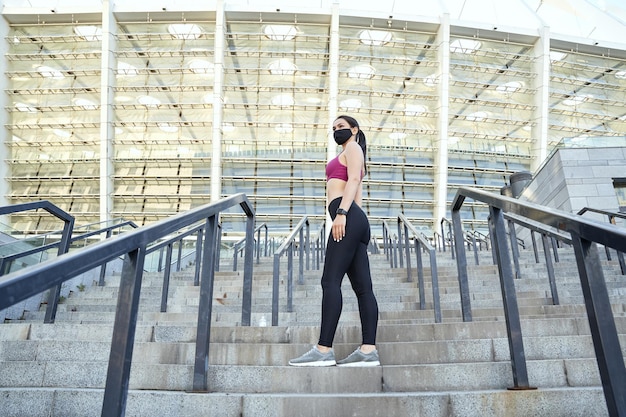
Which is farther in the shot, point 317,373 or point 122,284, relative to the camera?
point 317,373

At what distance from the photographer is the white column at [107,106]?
25.7 m

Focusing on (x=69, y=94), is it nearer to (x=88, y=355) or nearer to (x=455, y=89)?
(x=455, y=89)

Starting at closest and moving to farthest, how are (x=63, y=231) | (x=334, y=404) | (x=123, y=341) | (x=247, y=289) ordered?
(x=123, y=341), (x=334, y=404), (x=247, y=289), (x=63, y=231)

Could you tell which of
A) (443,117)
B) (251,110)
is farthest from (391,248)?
(251,110)

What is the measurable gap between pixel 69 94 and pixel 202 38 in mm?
9117

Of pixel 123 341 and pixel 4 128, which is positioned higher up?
pixel 4 128

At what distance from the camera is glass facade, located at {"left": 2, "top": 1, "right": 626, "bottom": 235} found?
2703 cm

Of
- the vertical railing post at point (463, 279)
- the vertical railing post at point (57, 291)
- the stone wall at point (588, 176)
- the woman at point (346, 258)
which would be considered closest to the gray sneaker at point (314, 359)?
the woman at point (346, 258)

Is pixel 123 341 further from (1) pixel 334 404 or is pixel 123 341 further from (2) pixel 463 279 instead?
(2) pixel 463 279

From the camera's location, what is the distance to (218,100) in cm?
2531

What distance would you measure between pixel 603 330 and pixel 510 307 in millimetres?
739

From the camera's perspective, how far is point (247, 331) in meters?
2.68

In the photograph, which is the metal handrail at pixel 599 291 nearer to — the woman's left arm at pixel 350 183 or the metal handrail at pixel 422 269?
the woman's left arm at pixel 350 183

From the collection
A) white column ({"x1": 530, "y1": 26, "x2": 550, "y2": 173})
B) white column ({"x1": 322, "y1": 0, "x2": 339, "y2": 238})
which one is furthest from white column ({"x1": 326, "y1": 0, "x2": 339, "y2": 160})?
white column ({"x1": 530, "y1": 26, "x2": 550, "y2": 173})
